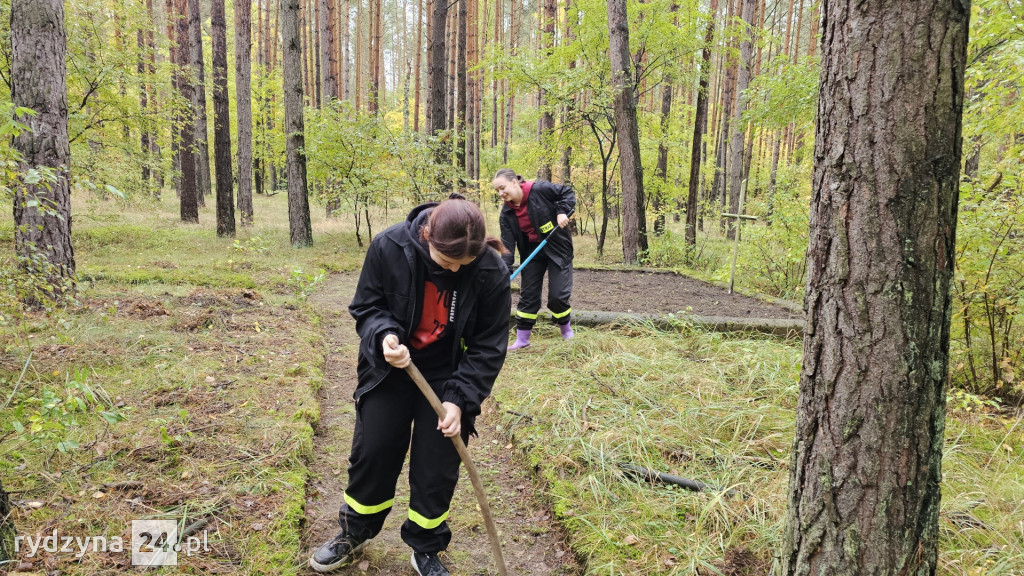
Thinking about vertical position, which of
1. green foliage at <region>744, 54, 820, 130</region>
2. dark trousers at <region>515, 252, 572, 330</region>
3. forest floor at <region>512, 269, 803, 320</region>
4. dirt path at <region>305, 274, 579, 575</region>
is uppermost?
green foliage at <region>744, 54, 820, 130</region>

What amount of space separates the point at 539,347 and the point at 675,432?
2.48 m

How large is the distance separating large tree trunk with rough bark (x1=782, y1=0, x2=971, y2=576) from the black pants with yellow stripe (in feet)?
5.05

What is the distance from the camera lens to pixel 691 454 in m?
3.51

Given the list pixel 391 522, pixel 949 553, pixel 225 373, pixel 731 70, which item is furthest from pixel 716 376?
pixel 731 70

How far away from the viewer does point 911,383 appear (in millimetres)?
1643

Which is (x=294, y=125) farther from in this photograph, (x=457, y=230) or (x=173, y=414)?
(x=457, y=230)

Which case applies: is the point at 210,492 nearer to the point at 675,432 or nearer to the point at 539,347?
the point at 675,432

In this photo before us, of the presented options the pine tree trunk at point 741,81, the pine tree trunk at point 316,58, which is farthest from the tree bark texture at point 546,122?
the pine tree trunk at point 316,58

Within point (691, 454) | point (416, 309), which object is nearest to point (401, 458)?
point (416, 309)

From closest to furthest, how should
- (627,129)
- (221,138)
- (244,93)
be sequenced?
1. (627,129)
2. (221,138)
3. (244,93)

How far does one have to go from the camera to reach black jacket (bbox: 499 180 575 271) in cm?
578

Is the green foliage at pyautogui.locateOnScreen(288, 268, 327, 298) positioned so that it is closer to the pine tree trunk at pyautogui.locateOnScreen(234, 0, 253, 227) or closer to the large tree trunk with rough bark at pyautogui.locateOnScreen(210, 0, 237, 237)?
the large tree trunk with rough bark at pyautogui.locateOnScreen(210, 0, 237, 237)

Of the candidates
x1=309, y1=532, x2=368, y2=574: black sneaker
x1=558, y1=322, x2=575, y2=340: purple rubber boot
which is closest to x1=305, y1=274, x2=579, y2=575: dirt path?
x1=309, y1=532, x2=368, y2=574: black sneaker

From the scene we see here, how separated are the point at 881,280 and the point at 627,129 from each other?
9995 millimetres
